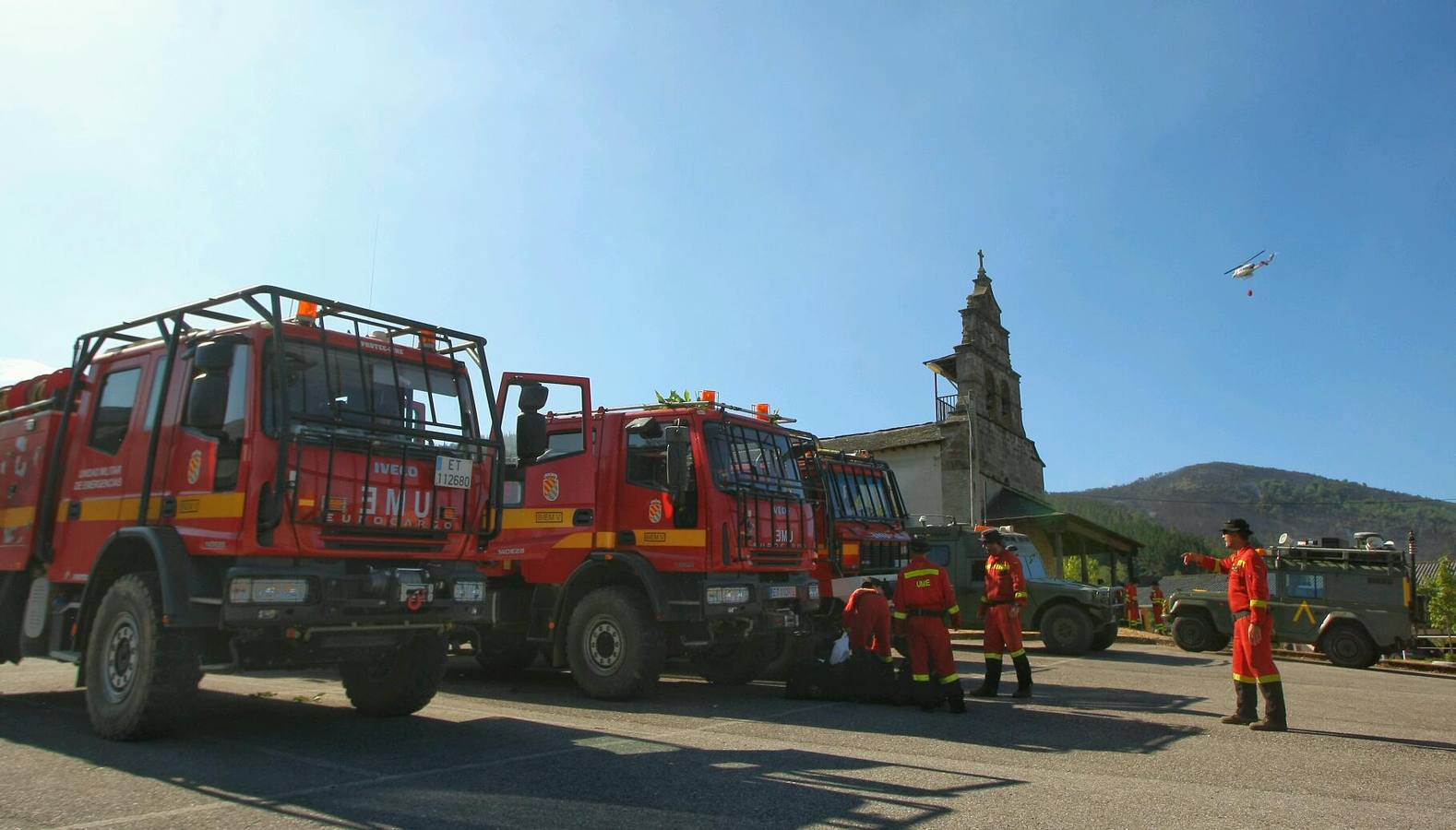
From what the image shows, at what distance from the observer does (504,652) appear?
10867 millimetres

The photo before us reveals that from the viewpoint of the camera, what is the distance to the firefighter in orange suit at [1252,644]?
7638 mm

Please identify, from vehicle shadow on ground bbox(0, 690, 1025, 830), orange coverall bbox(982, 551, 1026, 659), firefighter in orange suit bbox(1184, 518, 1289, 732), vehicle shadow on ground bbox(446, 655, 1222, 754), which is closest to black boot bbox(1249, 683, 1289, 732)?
firefighter in orange suit bbox(1184, 518, 1289, 732)

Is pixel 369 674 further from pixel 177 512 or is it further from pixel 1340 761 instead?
pixel 1340 761

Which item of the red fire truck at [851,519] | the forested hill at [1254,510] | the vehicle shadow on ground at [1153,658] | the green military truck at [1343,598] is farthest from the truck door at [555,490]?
the forested hill at [1254,510]

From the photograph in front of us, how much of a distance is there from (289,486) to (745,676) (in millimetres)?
5966

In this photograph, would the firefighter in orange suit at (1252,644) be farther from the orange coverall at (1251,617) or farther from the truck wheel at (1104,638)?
the truck wheel at (1104,638)

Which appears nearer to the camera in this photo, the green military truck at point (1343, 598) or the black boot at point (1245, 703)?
the black boot at point (1245, 703)

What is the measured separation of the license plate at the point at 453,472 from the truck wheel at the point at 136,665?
6.02ft

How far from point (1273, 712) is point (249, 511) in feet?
24.9

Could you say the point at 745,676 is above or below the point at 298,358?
below

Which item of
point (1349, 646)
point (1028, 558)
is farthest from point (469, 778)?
point (1349, 646)

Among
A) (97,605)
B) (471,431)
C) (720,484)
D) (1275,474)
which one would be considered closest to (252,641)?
(97,605)

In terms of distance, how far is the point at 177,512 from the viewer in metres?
6.39

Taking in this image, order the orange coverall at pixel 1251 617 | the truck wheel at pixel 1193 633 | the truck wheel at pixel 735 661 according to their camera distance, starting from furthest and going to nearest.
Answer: the truck wheel at pixel 1193 633 < the truck wheel at pixel 735 661 < the orange coverall at pixel 1251 617
